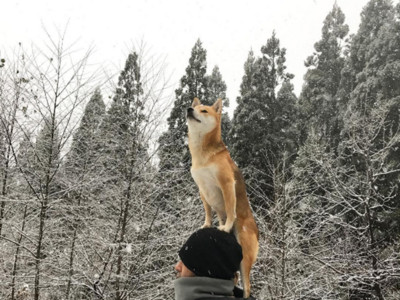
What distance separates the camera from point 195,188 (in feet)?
36.4

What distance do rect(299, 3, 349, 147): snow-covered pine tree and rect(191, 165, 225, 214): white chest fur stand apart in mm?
19248

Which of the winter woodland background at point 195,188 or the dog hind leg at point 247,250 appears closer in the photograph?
the dog hind leg at point 247,250

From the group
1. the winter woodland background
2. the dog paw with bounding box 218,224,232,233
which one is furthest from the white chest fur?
the winter woodland background

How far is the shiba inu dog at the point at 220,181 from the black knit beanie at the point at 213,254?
8 centimetres

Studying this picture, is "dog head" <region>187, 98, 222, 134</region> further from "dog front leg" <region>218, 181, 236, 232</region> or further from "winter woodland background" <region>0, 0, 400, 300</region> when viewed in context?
"winter woodland background" <region>0, 0, 400, 300</region>

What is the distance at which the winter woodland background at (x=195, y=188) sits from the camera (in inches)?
248

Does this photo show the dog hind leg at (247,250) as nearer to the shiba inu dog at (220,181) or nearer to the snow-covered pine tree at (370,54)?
the shiba inu dog at (220,181)

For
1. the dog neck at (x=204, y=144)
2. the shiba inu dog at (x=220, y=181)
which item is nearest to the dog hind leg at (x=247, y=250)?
the shiba inu dog at (x=220, y=181)

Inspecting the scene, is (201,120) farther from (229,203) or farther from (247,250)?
(247,250)

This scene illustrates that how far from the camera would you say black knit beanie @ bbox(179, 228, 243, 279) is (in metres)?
1.78

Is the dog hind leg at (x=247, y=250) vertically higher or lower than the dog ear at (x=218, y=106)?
lower

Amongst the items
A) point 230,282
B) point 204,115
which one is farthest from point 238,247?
point 204,115

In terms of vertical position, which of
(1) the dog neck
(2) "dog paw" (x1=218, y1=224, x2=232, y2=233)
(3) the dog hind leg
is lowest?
(3) the dog hind leg

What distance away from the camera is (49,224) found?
23.6ft
